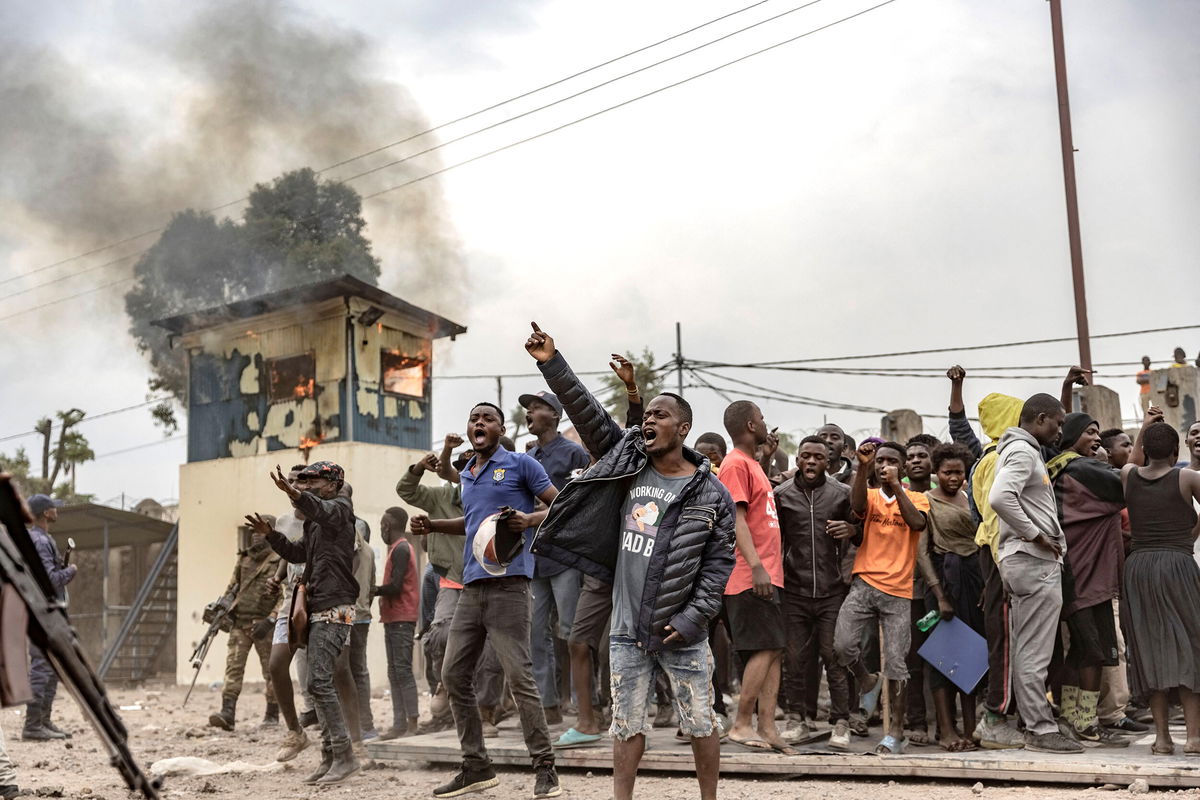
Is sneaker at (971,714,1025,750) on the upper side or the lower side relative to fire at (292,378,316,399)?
lower

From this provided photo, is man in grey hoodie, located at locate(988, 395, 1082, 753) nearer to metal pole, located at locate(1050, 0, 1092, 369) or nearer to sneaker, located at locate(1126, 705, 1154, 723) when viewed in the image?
sneaker, located at locate(1126, 705, 1154, 723)

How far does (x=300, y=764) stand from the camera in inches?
334

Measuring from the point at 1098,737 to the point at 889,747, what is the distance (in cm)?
139

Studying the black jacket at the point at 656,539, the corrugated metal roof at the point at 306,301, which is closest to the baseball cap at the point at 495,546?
the black jacket at the point at 656,539

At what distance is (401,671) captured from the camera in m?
9.73

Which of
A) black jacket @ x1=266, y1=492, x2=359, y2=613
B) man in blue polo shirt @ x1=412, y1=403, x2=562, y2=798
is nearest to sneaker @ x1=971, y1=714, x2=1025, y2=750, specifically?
man in blue polo shirt @ x1=412, y1=403, x2=562, y2=798

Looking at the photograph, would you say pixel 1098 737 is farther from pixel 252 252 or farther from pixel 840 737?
pixel 252 252

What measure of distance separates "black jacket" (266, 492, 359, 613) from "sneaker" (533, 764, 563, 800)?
2077mm

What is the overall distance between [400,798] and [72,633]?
15.1 ft

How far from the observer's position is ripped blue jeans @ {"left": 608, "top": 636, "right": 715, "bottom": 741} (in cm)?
521

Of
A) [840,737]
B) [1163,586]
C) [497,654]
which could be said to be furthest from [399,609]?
[1163,586]

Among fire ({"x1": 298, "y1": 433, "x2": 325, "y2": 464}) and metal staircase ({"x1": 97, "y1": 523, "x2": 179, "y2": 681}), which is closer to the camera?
fire ({"x1": 298, "y1": 433, "x2": 325, "y2": 464})

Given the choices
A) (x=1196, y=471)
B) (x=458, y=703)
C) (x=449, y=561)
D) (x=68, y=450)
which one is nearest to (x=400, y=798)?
(x=458, y=703)

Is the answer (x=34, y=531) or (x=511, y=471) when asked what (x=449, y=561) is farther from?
(x=34, y=531)
